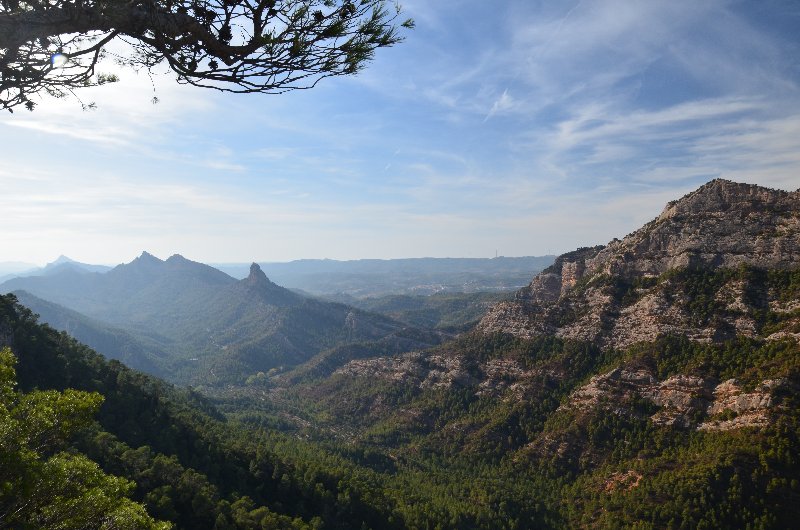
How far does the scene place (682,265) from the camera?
116438mm

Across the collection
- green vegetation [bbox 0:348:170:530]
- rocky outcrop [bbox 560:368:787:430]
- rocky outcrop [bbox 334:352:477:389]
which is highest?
green vegetation [bbox 0:348:170:530]

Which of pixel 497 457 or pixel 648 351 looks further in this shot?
pixel 497 457

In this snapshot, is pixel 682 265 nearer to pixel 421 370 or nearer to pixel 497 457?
pixel 497 457

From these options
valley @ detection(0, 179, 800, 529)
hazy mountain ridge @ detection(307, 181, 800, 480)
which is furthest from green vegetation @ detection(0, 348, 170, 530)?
hazy mountain ridge @ detection(307, 181, 800, 480)

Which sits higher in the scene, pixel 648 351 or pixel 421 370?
pixel 648 351

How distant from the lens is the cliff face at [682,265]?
3957 inches

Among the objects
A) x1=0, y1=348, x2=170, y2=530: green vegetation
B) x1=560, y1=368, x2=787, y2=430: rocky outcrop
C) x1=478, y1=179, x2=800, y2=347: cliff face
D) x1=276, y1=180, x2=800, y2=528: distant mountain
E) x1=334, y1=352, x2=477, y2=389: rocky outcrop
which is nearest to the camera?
x1=0, y1=348, x2=170, y2=530: green vegetation

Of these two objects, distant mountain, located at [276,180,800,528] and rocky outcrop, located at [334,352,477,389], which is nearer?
distant mountain, located at [276,180,800,528]

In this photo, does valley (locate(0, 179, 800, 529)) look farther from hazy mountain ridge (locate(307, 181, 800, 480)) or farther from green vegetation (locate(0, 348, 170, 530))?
green vegetation (locate(0, 348, 170, 530))

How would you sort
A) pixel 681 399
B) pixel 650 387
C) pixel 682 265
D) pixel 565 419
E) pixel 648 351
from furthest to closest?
pixel 682 265 → pixel 648 351 → pixel 565 419 → pixel 650 387 → pixel 681 399

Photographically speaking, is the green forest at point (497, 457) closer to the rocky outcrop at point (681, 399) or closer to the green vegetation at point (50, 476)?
the rocky outcrop at point (681, 399)

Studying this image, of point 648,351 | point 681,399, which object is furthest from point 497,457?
point 648,351

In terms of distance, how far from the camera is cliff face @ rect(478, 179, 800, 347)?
10050 centimetres

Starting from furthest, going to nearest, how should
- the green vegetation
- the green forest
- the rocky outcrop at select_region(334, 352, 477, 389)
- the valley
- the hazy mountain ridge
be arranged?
the rocky outcrop at select_region(334, 352, 477, 389) < the hazy mountain ridge < the valley < the green forest < the green vegetation
